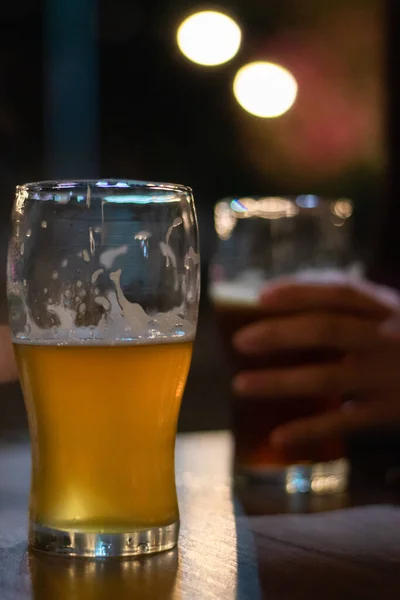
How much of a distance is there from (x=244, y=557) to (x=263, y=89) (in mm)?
3093

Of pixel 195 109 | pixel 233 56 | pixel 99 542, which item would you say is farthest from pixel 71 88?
pixel 99 542

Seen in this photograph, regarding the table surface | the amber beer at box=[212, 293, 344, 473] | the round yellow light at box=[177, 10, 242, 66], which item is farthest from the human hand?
the round yellow light at box=[177, 10, 242, 66]

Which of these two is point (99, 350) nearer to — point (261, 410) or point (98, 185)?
point (98, 185)

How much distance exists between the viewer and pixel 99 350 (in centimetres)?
80

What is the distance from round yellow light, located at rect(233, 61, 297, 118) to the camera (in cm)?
366

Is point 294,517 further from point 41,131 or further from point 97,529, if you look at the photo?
point 41,131

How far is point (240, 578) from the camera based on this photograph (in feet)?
2.39

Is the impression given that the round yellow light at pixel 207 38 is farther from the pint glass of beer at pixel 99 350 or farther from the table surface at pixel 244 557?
the pint glass of beer at pixel 99 350

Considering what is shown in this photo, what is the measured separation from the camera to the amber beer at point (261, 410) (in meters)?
1.25

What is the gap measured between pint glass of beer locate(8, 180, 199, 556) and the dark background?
2.48m

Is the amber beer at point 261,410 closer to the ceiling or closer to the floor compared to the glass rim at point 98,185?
closer to the floor

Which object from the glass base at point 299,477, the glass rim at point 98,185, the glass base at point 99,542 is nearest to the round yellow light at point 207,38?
the glass base at point 299,477

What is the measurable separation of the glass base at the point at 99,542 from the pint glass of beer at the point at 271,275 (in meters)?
0.42

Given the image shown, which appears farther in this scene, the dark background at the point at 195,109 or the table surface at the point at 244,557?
the dark background at the point at 195,109
